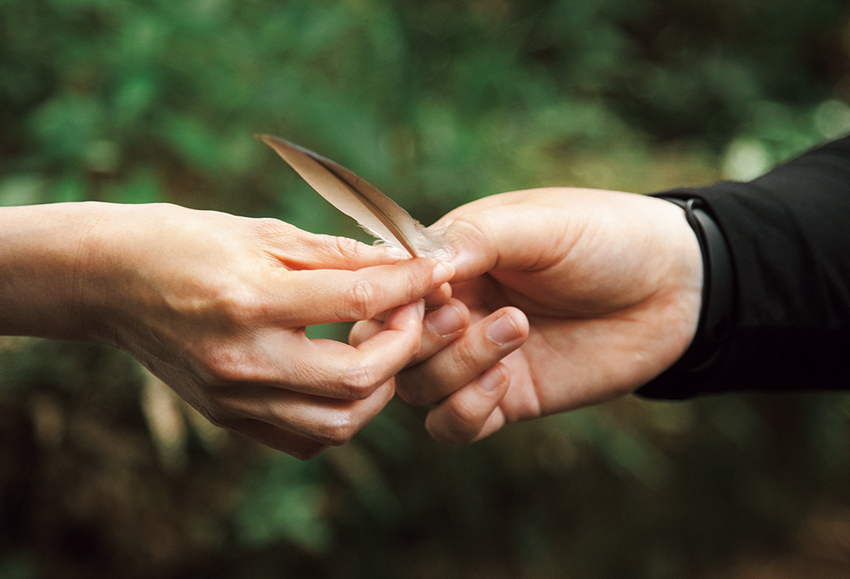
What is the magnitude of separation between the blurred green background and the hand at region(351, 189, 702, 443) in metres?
0.88

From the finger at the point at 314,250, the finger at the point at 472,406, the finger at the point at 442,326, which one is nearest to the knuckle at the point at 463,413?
the finger at the point at 472,406

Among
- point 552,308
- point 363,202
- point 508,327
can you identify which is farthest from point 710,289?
point 363,202

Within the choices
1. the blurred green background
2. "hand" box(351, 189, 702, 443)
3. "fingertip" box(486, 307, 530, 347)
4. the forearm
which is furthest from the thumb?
the blurred green background

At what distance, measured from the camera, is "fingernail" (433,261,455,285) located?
3.44 ft

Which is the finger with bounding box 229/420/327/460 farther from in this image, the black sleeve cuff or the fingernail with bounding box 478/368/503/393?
the black sleeve cuff

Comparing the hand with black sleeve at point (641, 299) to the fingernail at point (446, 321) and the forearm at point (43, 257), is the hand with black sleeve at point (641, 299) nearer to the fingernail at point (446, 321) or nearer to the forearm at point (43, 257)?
the fingernail at point (446, 321)

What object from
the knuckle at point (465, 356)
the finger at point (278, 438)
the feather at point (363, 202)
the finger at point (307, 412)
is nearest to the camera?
the feather at point (363, 202)

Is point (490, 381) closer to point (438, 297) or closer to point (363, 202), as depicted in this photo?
point (438, 297)

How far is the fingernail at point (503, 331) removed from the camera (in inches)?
45.1

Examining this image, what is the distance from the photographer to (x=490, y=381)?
4.16 ft

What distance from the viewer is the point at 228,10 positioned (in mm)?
2217

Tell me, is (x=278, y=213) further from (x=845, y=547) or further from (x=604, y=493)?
(x=845, y=547)

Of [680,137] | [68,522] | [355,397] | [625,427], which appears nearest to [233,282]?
[355,397]

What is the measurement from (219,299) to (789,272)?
1.32m
